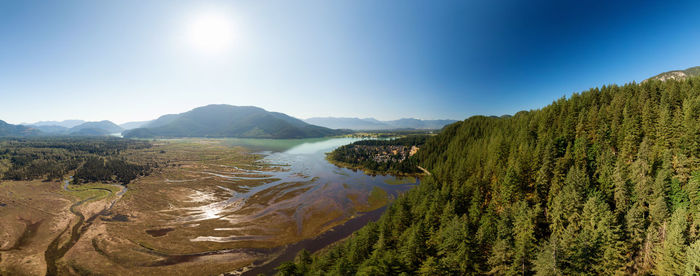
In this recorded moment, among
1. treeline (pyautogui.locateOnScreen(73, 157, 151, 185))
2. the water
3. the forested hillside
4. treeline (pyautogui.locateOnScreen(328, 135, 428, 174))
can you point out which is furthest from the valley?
treeline (pyautogui.locateOnScreen(328, 135, 428, 174))

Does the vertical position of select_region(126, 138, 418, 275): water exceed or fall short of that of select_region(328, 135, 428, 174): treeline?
it falls short

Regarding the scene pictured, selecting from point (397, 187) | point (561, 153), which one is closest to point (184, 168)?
point (397, 187)

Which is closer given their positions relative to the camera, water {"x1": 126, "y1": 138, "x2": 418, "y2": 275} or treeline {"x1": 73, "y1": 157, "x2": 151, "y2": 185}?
water {"x1": 126, "y1": 138, "x2": 418, "y2": 275}

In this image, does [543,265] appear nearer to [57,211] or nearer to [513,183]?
[513,183]

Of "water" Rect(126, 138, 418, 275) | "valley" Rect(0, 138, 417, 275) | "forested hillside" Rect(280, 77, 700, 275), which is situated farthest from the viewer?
"water" Rect(126, 138, 418, 275)

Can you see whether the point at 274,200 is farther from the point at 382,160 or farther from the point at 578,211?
the point at 382,160

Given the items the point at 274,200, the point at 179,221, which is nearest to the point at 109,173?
the point at 179,221

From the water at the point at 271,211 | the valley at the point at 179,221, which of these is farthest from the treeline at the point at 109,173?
the water at the point at 271,211

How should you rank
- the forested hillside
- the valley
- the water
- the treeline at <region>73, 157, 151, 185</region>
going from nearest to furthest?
the forested hillside
the valley
the water
the treeline at <region>73, 157, 151, 185</region>

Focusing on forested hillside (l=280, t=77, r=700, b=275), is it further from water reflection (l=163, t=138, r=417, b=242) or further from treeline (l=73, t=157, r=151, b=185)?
treeline (l=73, t=157, r=151, b=185)
